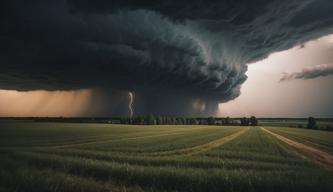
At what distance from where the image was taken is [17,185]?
12.6 m

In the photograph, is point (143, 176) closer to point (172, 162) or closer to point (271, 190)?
point (172, 162)

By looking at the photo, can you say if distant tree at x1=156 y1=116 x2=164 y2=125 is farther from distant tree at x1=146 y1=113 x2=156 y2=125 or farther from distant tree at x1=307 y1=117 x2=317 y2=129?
distant tree at x1=307 y1=117 x2=317 y2=129

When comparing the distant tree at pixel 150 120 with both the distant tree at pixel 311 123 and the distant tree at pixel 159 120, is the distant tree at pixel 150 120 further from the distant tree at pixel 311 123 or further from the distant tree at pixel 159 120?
the distant tree at pixel 311 123

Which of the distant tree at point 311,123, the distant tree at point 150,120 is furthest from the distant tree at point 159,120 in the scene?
the distant tree at point 311,123

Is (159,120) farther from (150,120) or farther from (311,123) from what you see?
(311,123)

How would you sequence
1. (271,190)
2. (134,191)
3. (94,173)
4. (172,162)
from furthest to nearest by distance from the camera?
(172,162), (94,173), (271,190), (134,191)

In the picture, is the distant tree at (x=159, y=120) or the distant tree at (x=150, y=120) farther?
the distant tree at (x=159, y=120)

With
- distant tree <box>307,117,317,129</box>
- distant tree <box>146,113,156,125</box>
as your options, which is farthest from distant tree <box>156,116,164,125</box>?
distant tree <box>307,117,317,129</box>

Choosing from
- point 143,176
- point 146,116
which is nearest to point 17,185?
point 143,176

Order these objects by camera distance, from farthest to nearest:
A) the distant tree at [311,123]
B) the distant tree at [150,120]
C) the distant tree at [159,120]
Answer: the distant tree at [159,120], the distant tree at [150,120], the distant tree at [311,123]

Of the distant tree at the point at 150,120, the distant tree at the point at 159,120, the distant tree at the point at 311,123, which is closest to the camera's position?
the distant tree at the point at 311,123

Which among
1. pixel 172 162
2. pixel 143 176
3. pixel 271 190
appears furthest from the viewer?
pixel 172 162

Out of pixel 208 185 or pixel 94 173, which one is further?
pixel 94 173

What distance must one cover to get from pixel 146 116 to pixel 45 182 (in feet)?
562
